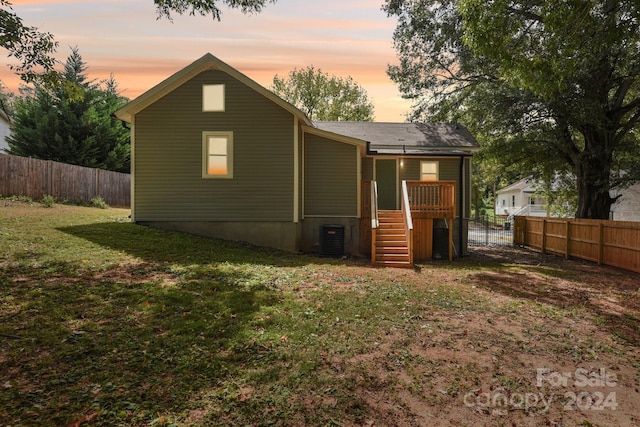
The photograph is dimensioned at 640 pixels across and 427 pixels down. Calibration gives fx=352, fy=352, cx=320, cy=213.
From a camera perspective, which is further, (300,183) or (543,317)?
(300,183)

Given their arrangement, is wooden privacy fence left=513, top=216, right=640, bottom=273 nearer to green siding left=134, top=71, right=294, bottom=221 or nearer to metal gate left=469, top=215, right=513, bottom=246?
metal gate left=469, top=215, right=513, bottom=246

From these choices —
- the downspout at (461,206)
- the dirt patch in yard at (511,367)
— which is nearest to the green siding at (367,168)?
the downspout at (461,206)

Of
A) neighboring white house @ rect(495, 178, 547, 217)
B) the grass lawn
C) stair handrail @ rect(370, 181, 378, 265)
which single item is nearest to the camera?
the grass lawn

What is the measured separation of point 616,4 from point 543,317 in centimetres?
861

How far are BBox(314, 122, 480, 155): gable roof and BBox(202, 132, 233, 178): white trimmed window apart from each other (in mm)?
5627

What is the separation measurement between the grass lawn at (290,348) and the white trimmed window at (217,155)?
15.0 ft

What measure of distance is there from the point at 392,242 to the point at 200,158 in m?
6.98

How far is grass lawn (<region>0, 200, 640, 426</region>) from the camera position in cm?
311

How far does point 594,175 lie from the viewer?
52.1ft

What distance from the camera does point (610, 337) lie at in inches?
204

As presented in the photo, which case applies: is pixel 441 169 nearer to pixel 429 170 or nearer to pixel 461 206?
pixel 429 170

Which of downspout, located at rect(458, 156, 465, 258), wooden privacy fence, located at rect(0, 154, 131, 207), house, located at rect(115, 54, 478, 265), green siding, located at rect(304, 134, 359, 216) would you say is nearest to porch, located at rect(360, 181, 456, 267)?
house, located at rect(115, 54, 478, 265)

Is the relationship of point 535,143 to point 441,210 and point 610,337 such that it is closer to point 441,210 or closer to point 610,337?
point 441,210

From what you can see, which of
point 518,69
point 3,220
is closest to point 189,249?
point 3,220
